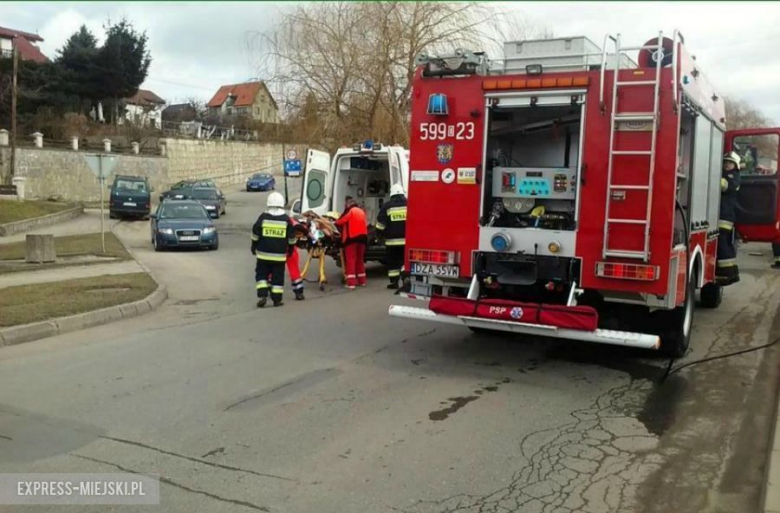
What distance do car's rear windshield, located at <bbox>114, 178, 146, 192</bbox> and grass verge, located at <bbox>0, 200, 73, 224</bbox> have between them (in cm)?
266

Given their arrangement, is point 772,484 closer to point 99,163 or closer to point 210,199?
point 99,163

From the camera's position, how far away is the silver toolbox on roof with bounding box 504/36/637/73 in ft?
20.7

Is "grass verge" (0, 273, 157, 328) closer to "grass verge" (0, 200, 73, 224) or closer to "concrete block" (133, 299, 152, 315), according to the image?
"concrete block" (133, 299, 152, 315)

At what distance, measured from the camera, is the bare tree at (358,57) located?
2298 centimetres

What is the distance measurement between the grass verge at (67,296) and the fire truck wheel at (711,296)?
8.38 meters

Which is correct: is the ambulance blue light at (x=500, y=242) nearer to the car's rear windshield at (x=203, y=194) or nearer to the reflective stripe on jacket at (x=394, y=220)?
the reflective stripe on jacket at (x=394, y=220)

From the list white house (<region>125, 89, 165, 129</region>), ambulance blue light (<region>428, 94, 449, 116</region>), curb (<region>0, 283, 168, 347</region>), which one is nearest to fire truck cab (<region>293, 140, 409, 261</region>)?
curb (<region>0, 283, 168, 347</region>)

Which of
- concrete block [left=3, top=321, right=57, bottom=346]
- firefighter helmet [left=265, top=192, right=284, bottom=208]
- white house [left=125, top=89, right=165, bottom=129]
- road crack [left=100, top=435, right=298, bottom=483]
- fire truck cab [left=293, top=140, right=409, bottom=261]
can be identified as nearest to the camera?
road crack [left=100, top=435, right=298, bottom=483]

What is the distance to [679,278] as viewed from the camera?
6.43 m

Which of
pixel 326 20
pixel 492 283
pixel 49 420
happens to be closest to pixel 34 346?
pixel 49 420

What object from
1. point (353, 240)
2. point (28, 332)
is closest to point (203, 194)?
point (353, 240)

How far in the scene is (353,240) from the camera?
12.1 meters

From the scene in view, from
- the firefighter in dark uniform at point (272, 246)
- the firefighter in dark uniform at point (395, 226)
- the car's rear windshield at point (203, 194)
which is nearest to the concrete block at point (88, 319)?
the firefighter in dark uniform at point (272, 246)

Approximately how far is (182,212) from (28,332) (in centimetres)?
1302
